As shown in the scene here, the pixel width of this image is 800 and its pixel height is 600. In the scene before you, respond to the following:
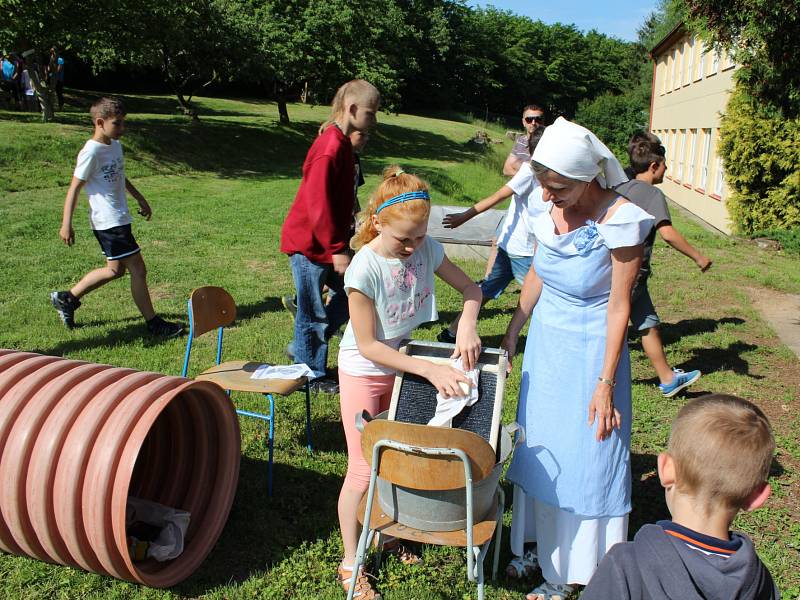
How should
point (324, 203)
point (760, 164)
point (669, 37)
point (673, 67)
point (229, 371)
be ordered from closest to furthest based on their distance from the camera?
point (229, 371) → point (324, 203) → point (760, 164) → point (669, 37) → point (673, 67)

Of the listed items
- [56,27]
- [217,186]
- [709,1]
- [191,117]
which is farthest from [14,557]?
[191,117]

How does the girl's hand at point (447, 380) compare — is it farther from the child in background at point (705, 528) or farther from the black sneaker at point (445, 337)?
the black sneaker at point (445, 337)

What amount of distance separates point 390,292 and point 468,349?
45 cm

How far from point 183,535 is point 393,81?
2533cm

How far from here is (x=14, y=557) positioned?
3506 mm

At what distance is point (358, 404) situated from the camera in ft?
10.7

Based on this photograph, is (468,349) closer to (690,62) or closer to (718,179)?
(718,179)

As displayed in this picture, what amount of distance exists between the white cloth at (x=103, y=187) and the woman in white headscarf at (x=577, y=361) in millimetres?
4649

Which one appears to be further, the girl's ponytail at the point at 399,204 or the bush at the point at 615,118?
the bush at the point at 615,118

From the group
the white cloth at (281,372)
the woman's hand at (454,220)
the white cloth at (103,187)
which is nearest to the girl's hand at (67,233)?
the white cloth at (103,187)

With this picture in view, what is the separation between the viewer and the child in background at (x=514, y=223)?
5.93 m

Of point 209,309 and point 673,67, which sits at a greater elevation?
point 673,67

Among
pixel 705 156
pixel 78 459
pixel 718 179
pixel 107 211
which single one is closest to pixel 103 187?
pixel 107 211

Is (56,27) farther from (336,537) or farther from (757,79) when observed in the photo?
(336,537)
